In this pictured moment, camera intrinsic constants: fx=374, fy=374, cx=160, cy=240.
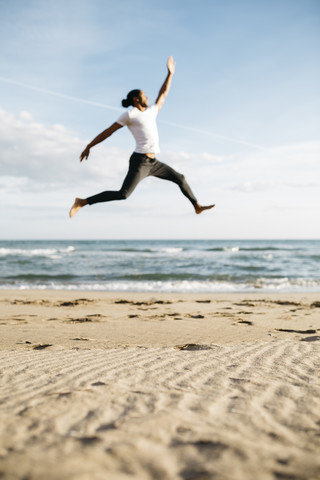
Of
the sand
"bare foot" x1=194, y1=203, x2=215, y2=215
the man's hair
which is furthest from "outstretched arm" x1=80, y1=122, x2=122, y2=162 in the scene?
the sand

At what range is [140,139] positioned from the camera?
4.91m

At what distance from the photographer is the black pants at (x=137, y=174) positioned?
4930 millimetres

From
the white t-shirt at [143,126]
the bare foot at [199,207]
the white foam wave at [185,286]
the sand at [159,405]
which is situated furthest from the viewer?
the white foam wave at [185,286]

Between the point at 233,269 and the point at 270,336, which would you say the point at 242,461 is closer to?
the point at 270,336

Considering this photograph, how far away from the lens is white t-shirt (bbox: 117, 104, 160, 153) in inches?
187

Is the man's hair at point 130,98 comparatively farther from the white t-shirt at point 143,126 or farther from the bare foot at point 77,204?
the bare foot at point 77,204

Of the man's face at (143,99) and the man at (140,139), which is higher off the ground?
the man's face at (143,99)

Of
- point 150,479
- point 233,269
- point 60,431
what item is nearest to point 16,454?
point 60,431

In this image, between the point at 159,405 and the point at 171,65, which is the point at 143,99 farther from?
the point at 159,405

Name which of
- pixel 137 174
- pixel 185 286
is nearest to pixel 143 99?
pixel 137 174

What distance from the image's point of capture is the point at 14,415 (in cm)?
262

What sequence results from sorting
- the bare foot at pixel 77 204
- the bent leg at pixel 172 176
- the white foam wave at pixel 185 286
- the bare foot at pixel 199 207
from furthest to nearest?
1. the white foam wave at pixel 185 286
2. the bare foot at pixel 199 207
3. the bare foot at pixel 77 204
4. the bent leg at pixel 172 176

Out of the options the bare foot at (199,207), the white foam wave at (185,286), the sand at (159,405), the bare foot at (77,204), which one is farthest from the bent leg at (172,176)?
the white foam wave at (185,286)

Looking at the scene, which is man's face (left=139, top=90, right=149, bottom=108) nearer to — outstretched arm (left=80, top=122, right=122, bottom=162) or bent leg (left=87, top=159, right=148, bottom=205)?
outstretched arm (left=80, top=122, right=122, bottom=162)
